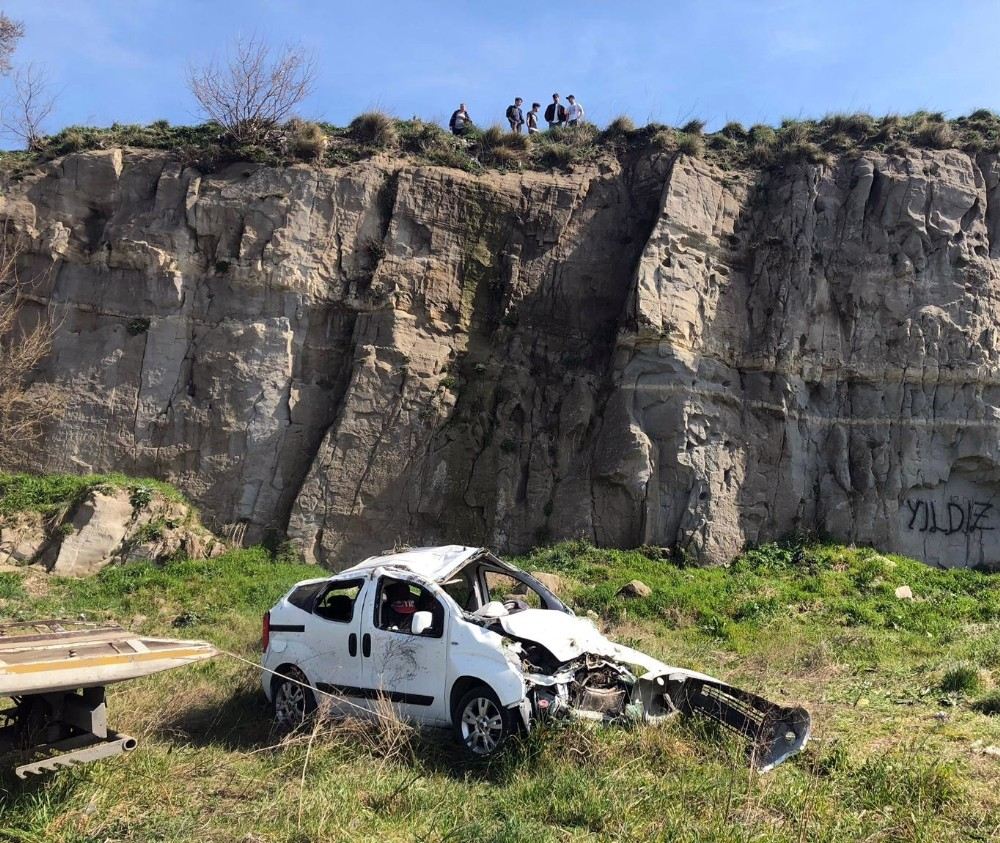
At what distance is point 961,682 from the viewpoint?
29.7 ft

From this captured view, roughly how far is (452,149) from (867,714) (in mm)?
17537

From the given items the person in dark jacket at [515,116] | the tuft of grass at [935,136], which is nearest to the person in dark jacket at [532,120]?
the person in dark jacket at [515,116]

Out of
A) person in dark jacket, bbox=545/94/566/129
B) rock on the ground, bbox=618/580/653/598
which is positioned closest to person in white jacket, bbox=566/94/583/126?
person in dark jacket, bbox=545/94/566/129

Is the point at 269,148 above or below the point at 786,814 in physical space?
above

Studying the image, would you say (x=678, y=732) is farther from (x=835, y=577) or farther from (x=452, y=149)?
(x=452, y=149)

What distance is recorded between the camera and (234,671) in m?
10.1

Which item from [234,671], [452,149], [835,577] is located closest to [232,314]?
[452,149]

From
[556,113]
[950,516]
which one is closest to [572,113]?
[556,113]

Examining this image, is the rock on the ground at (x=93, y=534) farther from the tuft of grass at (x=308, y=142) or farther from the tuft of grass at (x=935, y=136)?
the tuft of grass at (x=935, y=136)

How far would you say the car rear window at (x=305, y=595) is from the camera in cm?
875

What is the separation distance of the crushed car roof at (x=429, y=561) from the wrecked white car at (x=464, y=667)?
0.02 metres

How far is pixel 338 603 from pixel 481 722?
2212 mm

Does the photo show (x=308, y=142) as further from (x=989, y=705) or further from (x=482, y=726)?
(x=989, y=705)

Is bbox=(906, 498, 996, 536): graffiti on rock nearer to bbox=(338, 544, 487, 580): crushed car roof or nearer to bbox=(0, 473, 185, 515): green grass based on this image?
bbox=(338, 544, 487, 580): crushed car roof
